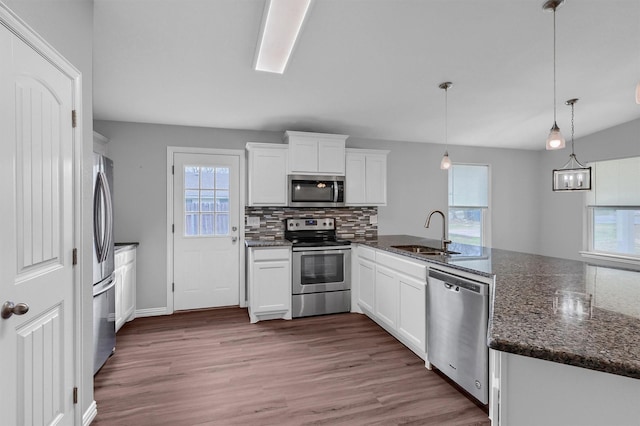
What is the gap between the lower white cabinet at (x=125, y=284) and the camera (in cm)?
321

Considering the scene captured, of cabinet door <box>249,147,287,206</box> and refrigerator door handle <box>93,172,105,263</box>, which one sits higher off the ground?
cabinet door <box>249,147,287,206</box>

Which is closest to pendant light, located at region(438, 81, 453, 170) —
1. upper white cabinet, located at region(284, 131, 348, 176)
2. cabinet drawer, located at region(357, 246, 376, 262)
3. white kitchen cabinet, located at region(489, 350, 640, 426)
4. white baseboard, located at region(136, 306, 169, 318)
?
cabinet drawer, located at region(357, 246, 376, 262)

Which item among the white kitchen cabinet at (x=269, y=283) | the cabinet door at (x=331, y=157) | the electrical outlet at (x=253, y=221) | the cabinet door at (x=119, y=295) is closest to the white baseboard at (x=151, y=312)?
the cabinet door at (x=119, y=295)

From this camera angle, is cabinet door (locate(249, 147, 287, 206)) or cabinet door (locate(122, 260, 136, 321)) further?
cabinet door (locate(249, 147, 287, 206))

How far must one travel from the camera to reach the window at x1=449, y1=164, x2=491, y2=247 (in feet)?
17.4

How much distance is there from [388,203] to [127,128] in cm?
364

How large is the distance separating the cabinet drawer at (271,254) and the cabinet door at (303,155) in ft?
3.29

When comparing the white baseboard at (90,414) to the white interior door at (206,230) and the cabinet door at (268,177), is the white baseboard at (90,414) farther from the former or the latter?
the cabinet door at (268,177)

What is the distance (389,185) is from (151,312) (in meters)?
3.68

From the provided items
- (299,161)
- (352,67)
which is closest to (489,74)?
(352,67)

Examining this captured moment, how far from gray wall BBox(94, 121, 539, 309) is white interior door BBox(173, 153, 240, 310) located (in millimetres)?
184

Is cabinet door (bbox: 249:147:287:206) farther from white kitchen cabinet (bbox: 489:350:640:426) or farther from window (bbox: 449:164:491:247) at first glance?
white kitchen cabinet (bbox: 489:350:640:426)

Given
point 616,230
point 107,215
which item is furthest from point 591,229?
point 107,215

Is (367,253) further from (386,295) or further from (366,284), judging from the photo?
(386,295)
